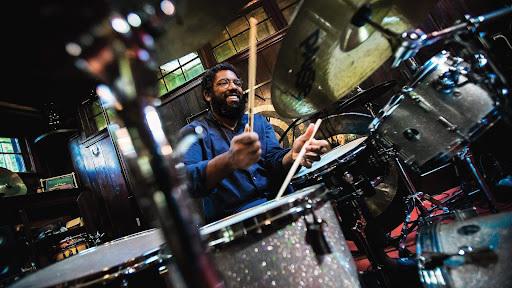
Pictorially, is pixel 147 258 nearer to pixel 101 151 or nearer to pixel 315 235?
pixel 315 235

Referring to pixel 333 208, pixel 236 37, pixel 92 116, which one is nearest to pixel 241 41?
pixel 236 37

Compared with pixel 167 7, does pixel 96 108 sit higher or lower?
higher

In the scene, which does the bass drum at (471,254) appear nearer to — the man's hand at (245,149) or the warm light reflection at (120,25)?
→ the man's hand at (245,149)

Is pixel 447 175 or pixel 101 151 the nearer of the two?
pixel 447 175

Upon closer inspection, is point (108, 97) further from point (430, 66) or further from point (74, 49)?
point (430, 66)

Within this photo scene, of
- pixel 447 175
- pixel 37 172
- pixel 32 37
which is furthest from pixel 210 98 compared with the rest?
pixel 37 172

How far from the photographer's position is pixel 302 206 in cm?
110

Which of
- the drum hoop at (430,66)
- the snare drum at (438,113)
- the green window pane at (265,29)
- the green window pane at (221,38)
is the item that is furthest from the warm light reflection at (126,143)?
the green window pane at (221,38)

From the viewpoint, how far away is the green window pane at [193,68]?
5.98 metres

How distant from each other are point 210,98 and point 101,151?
584 cm

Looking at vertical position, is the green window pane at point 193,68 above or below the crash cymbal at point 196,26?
above

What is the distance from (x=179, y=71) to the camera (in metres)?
6.23

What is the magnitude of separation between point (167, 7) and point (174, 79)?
580 cm

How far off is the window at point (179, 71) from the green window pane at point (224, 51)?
401 millimetres
